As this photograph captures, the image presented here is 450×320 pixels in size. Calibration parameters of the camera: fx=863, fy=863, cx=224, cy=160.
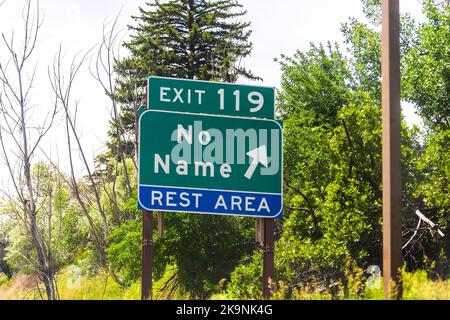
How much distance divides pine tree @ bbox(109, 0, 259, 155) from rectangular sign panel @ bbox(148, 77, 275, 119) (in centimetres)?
2626

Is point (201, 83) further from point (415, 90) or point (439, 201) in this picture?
point (415, 90)

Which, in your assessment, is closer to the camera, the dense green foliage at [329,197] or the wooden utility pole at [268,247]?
the wooden utility pole at [268,247]

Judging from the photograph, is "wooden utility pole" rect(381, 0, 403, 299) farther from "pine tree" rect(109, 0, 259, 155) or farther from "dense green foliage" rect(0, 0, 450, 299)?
"pine tree" rect(109, 0, 259, 155)

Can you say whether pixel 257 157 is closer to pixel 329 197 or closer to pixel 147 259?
pixel 147 259

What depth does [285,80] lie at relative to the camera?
31219 mm

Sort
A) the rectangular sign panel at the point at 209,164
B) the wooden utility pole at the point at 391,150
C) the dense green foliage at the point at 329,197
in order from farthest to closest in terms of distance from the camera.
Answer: the dense green foliage at the point at 329,197 → the rectangular sign panel at the point at 209,164 → the wooden utility pole at the point at 391,150

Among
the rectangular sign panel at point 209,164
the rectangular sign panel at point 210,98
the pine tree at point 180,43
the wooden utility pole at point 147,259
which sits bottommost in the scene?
the wooden utility pole at point 147,259

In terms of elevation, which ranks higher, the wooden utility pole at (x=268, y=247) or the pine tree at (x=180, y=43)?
the pine tree at (x=180, y=43)

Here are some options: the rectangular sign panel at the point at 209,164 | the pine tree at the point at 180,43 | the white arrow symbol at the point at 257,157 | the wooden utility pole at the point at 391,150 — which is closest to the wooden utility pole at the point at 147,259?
the rectangular sign panel at the point at 209,164

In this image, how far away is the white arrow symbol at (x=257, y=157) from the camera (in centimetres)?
1524

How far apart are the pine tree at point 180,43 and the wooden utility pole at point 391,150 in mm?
29647

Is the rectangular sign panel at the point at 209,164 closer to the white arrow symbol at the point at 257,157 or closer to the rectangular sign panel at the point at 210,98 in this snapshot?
the white arrow symbol at the point at 257,157

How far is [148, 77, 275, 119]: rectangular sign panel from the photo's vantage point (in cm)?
1490

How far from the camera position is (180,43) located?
45.2 m
